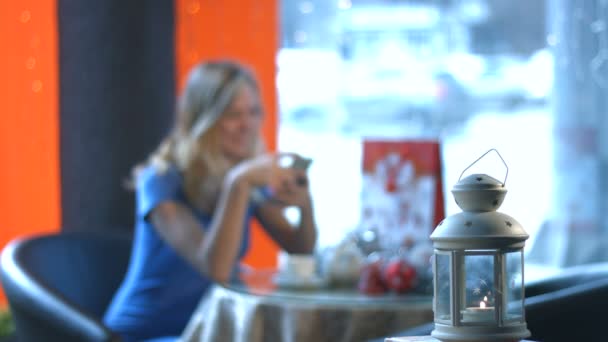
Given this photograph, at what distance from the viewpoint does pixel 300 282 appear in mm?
2680

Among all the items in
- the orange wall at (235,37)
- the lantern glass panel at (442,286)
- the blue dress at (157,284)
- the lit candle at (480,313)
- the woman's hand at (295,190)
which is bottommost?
the blue dress at (157,284)

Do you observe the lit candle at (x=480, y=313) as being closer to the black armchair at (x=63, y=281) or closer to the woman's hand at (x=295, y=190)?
the black armchair at (x=63, y=281)

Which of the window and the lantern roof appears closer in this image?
the lantern roof

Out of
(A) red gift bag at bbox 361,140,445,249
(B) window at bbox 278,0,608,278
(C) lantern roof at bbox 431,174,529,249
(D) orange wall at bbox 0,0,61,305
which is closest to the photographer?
(C) lantern roof at bbox 431,174,529,249

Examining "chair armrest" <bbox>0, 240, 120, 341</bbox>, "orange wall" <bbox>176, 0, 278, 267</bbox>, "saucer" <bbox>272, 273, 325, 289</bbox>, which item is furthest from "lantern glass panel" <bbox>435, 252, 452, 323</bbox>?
"orange wall" <bbox>176, 0, 278, 267</bbox>

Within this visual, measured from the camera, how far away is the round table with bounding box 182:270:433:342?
2361 mm

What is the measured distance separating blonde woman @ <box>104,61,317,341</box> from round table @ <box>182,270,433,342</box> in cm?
16

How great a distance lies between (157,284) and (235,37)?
1485mm

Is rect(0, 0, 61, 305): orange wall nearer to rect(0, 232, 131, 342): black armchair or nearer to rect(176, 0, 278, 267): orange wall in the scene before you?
rect(176, 0, 278, 267): orange wall

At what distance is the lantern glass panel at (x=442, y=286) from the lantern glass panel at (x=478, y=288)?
0.08 ft

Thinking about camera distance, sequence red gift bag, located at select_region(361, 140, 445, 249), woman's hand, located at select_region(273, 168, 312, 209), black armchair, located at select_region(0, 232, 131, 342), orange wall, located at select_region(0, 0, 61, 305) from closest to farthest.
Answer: black armchair, located at select_region(0, 232, 131, 342) → red gift bag, located at select_region(361, 140, 445, 249) → woman's hand, located at select_region(273, 168, 312, 209) → orange wall, located at select_region(0, 0, 61, 305)

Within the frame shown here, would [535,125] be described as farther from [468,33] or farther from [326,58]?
[326,58]

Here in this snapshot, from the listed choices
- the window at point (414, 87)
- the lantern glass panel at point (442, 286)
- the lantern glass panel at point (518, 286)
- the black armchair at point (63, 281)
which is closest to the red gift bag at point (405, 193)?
the black armchair at point (63, 281)

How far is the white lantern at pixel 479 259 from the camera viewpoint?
3.56 feet
